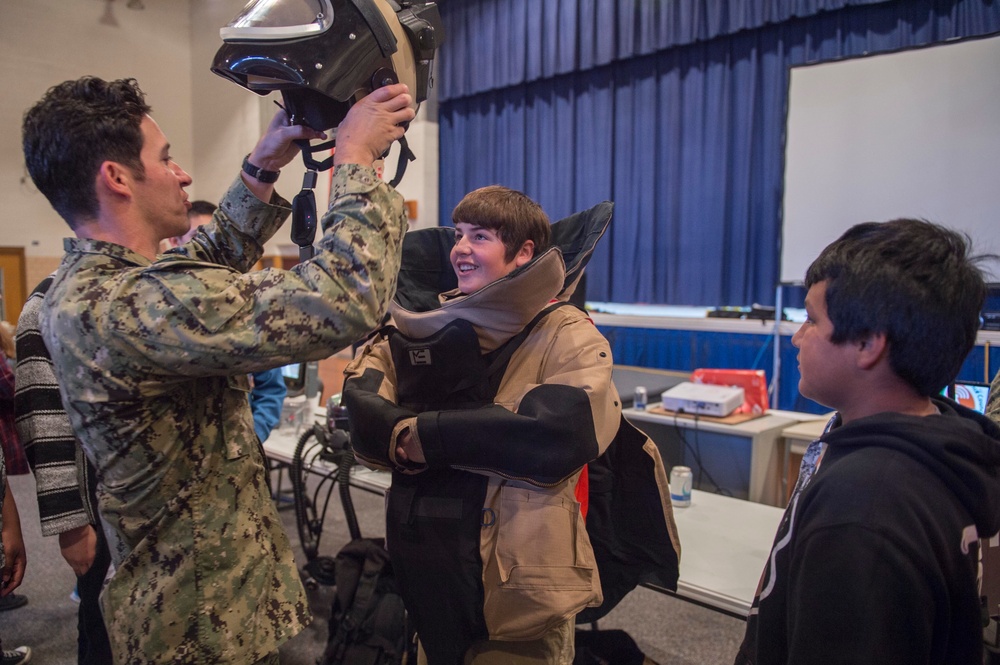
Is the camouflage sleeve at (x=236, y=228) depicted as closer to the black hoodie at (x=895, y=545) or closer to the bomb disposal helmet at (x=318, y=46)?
the bomb disposal helmet at (x=318, y=46)

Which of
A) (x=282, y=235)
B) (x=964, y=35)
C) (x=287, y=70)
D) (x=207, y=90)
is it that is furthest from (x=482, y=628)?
(x=207, y=90)

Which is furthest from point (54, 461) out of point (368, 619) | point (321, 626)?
point (321, 626)

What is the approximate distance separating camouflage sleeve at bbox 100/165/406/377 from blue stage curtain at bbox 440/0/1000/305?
4461 mm

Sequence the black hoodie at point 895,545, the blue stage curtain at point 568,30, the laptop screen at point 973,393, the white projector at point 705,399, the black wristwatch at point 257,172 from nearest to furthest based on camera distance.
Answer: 1. the black hoodie at point 895,545
2. the black wristwatch at point 257,172
3. the laptop screen at point 973,393
4. the white projector at point 705,399
5. the blue stage curtain at point 568,30

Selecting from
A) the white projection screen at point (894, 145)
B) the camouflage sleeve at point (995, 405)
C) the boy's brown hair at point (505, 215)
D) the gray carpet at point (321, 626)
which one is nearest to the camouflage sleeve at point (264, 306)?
the boy's brown hair at point (505, 215)

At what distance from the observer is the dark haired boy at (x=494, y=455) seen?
1.09 meters

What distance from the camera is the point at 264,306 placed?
80 centimetres

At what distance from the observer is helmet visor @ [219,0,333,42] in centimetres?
81

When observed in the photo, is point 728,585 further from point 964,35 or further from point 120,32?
point 120,32

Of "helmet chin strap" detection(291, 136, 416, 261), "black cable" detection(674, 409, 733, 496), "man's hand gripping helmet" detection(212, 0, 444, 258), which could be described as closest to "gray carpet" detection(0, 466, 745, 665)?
"black cable" detection(674, 409, 733, 496)

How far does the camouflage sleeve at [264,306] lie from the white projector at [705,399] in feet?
6.81

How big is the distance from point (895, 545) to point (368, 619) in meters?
1.51

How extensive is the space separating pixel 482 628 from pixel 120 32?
885 cm

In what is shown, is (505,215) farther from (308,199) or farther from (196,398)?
(196,398)
